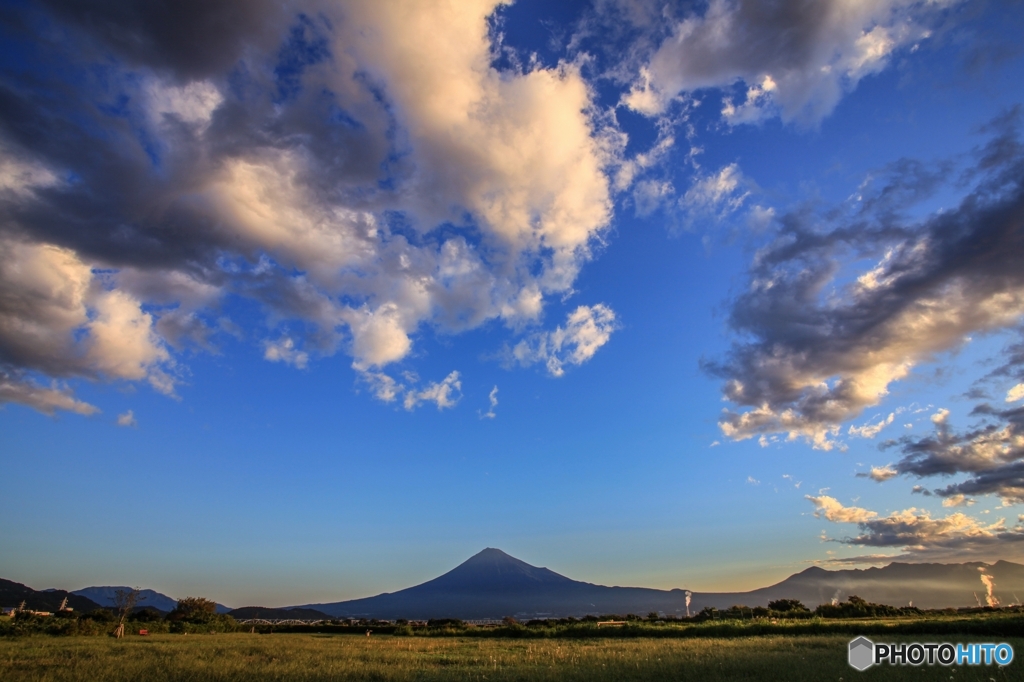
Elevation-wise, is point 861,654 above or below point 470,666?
above

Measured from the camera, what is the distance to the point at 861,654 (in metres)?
22.8

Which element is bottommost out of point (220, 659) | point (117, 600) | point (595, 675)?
point (117, 600)

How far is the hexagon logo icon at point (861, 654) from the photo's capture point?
66.4 feet

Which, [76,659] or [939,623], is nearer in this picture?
[76,659]

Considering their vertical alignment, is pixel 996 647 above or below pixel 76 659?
above

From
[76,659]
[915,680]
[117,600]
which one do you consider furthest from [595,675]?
[117,600]

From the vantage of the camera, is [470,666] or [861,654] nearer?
[861,654]

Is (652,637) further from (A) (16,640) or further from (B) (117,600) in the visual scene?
(B) (117,600)

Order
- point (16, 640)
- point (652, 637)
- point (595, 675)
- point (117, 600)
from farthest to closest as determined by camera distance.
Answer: point (117, 600)
point (652, 637)
point (16, 640)
point (595, 675)

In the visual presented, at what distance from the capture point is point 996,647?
23.8m

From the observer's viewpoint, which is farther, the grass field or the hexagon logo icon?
the hexagon logo icon

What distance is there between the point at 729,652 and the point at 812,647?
581 cm

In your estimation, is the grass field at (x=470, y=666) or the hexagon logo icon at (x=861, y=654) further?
the hexagon logo icon at (x=861, y=654)

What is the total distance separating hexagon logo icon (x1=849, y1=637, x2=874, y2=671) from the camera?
2025 cm
